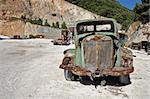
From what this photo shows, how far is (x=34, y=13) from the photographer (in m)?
69.4

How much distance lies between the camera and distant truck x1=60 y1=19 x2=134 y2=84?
11.5m

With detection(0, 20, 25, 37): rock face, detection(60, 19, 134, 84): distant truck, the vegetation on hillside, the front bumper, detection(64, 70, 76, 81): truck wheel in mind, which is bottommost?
detection(64, 70, 76, 81): truck wheel

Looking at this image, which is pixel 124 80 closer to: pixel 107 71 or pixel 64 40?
pixel 107 71

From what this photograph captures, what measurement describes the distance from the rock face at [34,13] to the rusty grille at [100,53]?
46.2m

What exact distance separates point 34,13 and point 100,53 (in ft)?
194

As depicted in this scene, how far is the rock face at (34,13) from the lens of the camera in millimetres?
57531

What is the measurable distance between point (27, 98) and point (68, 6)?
67227 millimetres

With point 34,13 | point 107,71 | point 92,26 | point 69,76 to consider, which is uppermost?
point 34,13

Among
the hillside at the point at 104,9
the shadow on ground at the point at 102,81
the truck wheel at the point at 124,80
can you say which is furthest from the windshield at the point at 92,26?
the hillside at the point at 104,9

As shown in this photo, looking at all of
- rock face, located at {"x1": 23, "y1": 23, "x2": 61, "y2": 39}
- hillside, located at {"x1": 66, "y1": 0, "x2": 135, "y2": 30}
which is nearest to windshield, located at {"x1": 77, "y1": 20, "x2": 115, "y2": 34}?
rock face, located at {"x1": 23, "y1": 23, "x2": 61, "y2": 39}

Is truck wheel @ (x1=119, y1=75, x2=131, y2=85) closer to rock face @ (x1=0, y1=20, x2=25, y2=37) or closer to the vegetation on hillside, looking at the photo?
the vegetation on hillside

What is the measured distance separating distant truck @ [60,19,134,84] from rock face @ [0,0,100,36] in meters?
45.6

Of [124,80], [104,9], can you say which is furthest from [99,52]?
[104,9]

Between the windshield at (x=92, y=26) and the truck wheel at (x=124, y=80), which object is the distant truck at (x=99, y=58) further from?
the windshield at (x=92, y=26)
